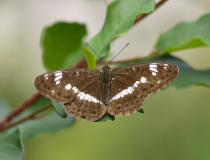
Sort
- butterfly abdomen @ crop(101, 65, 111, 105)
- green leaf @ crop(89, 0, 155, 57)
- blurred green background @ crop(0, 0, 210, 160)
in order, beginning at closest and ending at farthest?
green leaf @ crop(89, 0, 155, 57) → butterfly abdomen @ crop(101, 65, 111, 105) → blurred green background @ crop(0, 0, 210, 160)

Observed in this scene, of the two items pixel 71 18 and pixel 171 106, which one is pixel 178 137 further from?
pixel 71 18

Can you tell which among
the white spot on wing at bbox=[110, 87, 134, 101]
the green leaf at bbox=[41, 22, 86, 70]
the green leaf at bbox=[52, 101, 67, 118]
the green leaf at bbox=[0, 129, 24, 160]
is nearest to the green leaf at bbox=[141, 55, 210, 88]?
the white spot on wing at bbox=[110, 87, 134, 101]

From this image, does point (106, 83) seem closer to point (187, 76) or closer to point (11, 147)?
point (187, 76)

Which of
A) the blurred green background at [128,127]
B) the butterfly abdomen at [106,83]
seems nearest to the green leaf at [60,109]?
the butterfly abdomen at [106,83]

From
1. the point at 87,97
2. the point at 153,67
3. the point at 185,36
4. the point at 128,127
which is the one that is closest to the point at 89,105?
the point at 87,97

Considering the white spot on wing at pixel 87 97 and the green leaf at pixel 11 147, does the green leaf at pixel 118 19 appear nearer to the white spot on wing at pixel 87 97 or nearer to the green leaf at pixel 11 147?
the white spot on wing at pixel 87 97

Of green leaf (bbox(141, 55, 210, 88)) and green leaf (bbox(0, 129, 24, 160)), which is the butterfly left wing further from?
green leaf (bbox(0, 129, 24, 160))
